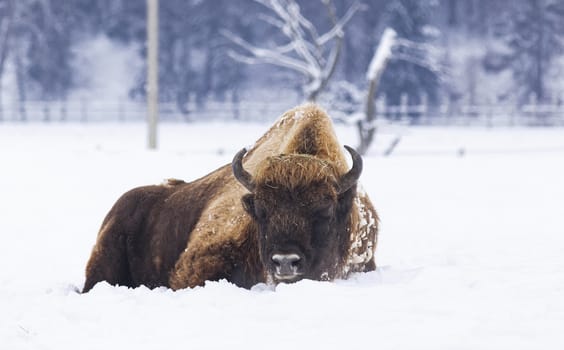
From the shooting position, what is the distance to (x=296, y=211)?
17.8 feet

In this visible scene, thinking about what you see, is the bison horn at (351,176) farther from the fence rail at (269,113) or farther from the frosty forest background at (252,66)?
the frosty forest background at (252,66)

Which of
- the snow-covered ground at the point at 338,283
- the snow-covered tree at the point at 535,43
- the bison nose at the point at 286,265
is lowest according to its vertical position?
the snow-covered ground at the point at 338,283

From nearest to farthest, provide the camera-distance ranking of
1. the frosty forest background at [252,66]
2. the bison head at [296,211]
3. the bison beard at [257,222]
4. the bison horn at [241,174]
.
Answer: the bison head at [296,211], the bison beard at [257,222], the bison horn at [241,174], the frosty forest background at [252,66]

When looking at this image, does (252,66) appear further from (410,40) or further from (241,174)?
(241,174)

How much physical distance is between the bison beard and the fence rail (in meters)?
38.2

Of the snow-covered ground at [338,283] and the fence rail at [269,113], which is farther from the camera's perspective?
the fence rail at [269,113]

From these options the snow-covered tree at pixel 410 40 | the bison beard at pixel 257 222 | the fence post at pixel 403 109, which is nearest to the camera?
the bison beard at pixel 257 222

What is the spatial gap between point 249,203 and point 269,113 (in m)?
44.0

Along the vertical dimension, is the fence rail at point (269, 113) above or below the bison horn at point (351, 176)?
below

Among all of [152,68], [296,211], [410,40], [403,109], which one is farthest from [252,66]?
[296,211]

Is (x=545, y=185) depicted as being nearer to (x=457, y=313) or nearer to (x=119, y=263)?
(x=119, y=263)

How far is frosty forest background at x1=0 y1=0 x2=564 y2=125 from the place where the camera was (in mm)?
49562

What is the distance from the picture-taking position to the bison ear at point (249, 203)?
5691 millimetres

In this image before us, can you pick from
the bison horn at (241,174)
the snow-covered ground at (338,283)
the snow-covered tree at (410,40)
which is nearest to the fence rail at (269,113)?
the snow-covered tree at (410,40)
